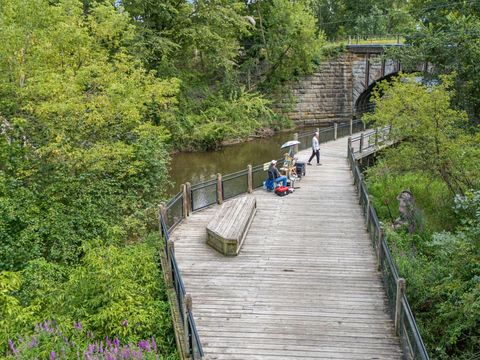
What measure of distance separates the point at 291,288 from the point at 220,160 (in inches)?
749

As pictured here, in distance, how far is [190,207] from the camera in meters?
13.2

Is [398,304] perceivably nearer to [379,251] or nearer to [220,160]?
[379,251]

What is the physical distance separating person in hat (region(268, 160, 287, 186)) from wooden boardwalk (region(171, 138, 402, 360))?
134 cm

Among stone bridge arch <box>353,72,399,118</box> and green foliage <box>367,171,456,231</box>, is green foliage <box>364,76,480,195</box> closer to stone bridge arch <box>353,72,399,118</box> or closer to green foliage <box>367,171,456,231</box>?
green foliage <box>367,171,456,231</box>

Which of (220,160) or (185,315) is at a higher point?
(185,315)

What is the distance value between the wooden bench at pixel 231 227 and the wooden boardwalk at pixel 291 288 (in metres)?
0.20

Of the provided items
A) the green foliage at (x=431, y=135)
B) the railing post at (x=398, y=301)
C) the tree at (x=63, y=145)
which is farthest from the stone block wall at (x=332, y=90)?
the railing post at (x=398, y=301)

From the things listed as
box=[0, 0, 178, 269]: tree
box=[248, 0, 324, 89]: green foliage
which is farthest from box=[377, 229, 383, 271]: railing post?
box=[248, 0, 324, 89]: green foliage

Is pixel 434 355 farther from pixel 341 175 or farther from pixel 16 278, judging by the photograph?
pixel 341 175

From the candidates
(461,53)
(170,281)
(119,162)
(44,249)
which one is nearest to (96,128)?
(119,162)

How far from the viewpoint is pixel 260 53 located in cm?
3600

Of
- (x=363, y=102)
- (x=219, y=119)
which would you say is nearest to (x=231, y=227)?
(x=219, y=119)

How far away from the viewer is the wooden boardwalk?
755cm

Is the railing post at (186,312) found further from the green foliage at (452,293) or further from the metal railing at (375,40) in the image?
the metal railing at (375,40)
